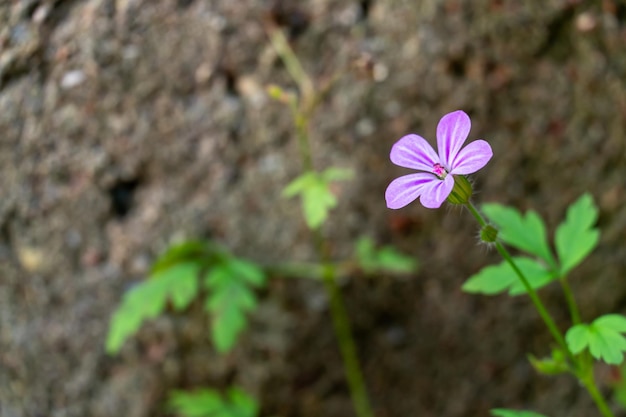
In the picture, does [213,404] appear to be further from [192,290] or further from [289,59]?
[289,59]

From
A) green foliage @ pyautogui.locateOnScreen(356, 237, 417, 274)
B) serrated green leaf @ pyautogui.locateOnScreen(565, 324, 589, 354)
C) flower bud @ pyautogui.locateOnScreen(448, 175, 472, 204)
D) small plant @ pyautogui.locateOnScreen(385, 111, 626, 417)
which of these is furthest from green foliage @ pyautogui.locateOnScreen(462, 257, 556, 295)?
green foliage @ pyautogui.locateOnScreen(356, 237, 417, 274)

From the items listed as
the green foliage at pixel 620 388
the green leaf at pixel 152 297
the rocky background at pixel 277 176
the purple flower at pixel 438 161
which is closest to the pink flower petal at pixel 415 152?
the purple flower at pixel 438 161

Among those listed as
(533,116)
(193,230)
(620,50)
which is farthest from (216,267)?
(620,50)

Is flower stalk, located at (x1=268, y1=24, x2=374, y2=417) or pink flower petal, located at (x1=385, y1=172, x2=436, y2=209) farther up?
pink flower petal, located at (x1=385, y1=172, x2=436, y2=209)

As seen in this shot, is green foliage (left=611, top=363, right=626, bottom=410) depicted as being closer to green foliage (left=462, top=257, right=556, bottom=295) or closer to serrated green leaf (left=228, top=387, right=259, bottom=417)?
green foliage (left=462, top=257, right=556, bottom=295)

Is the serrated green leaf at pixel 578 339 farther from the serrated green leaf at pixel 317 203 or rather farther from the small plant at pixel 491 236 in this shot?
the serrated green leaf at pixel 317 203

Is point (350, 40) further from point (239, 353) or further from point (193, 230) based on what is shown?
point (239, 353)
